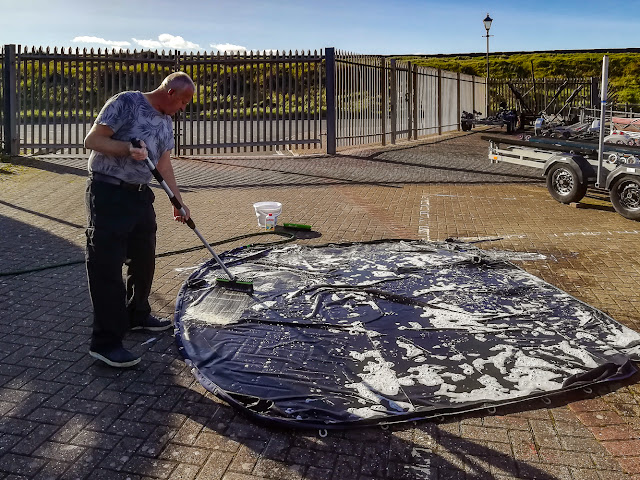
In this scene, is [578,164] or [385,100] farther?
[385,100]

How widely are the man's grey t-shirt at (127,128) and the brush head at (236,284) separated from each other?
5.48 ft

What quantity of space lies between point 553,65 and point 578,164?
61123 mm

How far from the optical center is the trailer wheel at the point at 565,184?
415 inches

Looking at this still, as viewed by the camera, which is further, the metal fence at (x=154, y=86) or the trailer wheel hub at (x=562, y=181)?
the metal fence at (x=154, y=86)

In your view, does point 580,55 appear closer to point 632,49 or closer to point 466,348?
point 632,49

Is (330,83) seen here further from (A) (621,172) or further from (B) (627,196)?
(B) (627,196)

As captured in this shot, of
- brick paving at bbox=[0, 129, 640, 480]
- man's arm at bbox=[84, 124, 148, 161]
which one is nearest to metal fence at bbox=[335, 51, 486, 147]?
brick paving at bbox=[0, 129, 640, 480]

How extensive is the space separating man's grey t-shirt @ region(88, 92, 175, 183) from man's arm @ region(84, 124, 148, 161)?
6 centimetres

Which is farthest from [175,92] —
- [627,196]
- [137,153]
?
[627,196]

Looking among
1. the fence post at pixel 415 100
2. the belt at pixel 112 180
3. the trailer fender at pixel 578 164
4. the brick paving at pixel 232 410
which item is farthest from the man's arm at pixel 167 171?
the fence post at pixel 415 100

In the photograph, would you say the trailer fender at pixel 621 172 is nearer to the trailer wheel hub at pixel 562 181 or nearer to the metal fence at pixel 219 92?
the trailer wheel hub at pixel 562 181

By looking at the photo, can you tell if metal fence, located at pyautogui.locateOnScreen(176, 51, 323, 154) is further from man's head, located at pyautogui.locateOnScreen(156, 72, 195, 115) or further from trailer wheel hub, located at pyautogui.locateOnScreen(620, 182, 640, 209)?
man's head, located at pyautogui.locateOnScreen(156, 72, 195, 115)

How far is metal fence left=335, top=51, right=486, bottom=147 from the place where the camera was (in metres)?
18.1

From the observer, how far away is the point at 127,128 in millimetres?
4523
